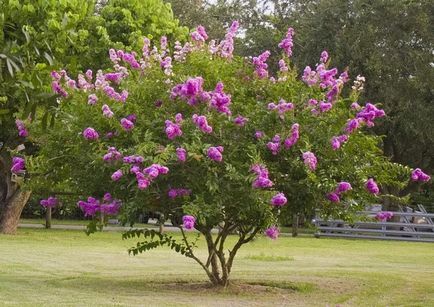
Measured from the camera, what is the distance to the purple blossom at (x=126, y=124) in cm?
1143

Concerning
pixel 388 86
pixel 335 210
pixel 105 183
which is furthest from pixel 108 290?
pixel 388 86

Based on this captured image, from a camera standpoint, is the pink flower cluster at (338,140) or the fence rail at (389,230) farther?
the fence rail at (389,230)

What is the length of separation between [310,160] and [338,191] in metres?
0.77

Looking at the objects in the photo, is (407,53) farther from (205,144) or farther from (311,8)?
(205,144)

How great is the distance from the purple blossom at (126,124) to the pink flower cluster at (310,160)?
2.30m

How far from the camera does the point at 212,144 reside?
1157 centimetres

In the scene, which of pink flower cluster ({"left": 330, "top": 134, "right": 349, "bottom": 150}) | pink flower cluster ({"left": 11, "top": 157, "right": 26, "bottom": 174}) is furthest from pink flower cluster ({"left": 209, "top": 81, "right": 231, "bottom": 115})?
pink flower cluster ({"left": 11, "top": 157, "right": 26, "bottom": 174})

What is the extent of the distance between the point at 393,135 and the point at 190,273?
19.9 meters

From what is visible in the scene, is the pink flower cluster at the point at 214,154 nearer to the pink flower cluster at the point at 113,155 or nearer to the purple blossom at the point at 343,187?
the pink flower cluster at the point at 113,155

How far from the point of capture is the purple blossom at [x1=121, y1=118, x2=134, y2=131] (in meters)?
11.4

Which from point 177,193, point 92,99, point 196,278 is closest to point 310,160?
point 177,193

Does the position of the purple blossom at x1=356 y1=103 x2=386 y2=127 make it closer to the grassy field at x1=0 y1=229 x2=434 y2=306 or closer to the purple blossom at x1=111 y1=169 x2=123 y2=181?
the grassy field at x1=0 y1=229 x2=434 y2=306

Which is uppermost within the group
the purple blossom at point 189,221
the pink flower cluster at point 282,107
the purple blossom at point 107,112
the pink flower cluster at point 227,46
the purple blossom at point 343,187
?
the pink flower cluster at point 227,46

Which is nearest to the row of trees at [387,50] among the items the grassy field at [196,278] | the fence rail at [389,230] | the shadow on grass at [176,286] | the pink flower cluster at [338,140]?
the fence rail at [389,230]
